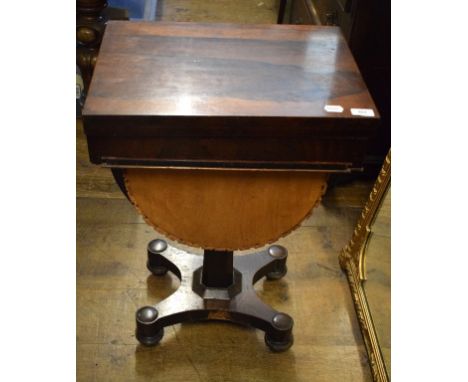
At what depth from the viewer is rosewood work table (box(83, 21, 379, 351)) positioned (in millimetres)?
1132

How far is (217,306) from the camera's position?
5.52 ft

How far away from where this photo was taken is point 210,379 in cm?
160

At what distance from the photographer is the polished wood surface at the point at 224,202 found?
1291 mm

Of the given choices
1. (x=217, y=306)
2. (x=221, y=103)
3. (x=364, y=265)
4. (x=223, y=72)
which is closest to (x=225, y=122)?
(x=221, y=103)

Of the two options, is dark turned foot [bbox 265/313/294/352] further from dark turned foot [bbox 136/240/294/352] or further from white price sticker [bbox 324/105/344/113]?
white price sticker [bbox 324/105/344/113]

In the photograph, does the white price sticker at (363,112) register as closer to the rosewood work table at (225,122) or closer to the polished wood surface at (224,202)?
the rosewood work table at (225,122)

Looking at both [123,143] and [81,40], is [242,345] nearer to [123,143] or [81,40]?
[123,143]

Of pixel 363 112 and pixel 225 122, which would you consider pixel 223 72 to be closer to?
pixel 225 122

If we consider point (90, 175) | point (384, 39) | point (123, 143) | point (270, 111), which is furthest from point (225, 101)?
point (90, 175)

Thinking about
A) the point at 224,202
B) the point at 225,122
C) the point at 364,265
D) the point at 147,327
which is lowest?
the point at 147,327

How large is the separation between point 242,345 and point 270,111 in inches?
33.3

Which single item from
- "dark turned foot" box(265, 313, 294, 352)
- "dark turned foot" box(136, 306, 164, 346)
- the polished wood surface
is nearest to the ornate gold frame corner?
"dark turned foot" box(265, 313, 294, 352)

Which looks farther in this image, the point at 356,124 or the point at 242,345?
the point at 242,345

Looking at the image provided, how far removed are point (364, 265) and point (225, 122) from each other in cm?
89
